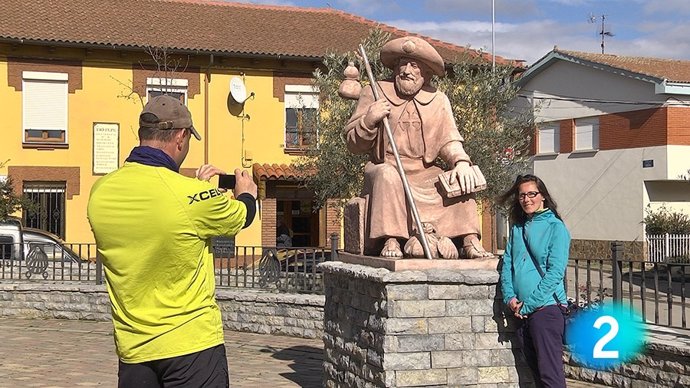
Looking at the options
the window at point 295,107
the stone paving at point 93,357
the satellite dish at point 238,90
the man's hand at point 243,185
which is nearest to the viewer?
the man's hand at point 243,185

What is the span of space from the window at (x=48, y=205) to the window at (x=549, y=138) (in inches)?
657

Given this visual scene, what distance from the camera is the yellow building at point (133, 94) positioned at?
73.3 ft

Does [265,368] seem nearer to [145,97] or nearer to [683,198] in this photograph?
[145,97]

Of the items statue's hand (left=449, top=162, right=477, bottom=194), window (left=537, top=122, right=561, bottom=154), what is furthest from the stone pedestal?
window (left=537, top=122, right=561, bottom=154)

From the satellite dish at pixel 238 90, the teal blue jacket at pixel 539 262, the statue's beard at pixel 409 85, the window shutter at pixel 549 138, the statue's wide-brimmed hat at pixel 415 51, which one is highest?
the satellite dish at pixel 238 90

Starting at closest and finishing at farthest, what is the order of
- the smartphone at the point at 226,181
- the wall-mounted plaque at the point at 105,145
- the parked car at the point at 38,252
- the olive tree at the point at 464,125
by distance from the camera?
the smartphone at the point at 226,181, the parked car at the point at 38,252, the olive tree at the point at 464,125, the wall-mounted plaque at the point at 105,145

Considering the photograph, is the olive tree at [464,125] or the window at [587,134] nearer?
the olive tree at [464,125]

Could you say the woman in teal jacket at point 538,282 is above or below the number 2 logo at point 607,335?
above

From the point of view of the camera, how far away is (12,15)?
894 inches

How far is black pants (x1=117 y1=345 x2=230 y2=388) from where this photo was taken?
3.27m

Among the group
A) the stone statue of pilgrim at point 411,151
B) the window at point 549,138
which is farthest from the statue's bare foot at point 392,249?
the window at point 549,138

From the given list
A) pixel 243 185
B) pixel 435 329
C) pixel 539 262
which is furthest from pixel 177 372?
pixel 539 262

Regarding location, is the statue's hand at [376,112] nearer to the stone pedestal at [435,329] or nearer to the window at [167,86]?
the stone pedestal at [435,329]

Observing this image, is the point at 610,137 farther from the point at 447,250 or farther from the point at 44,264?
the point at 447,250
